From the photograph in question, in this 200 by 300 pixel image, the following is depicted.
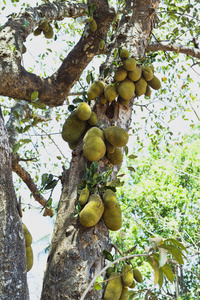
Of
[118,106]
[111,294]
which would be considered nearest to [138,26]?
[118,106]

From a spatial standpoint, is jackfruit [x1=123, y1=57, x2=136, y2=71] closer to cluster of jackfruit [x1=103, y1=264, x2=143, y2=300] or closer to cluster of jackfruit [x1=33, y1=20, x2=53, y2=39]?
cluster of jackfruit [x1=103, y1=264, x2=143, y2=300]

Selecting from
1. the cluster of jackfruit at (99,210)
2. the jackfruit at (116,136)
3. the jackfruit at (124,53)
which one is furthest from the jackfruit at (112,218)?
the jackfruit at (124,53)

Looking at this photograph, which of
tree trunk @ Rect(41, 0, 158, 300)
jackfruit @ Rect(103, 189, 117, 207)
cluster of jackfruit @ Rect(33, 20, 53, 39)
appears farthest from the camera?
cluster of jackfruit @ Rect(33, 20, 53, 39)

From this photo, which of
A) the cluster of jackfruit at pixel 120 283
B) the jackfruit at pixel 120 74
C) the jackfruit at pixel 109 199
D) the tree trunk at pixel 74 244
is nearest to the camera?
the tree trunk at pixel 74 244

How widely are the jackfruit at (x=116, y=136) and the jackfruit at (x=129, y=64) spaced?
0.36 meters

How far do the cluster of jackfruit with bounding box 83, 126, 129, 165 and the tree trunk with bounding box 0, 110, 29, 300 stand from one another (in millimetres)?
321

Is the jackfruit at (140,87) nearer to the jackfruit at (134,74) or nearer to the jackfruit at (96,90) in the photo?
the jackfruit at (134,74)

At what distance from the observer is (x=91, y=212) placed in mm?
1062

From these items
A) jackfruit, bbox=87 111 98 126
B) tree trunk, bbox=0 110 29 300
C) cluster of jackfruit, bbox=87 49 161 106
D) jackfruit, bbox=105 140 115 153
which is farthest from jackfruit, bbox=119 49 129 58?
tree trunk, bbox=0 110 29 300

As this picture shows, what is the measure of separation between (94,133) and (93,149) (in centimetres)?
11

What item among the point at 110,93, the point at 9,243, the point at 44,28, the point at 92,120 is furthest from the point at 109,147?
the point at 44,28

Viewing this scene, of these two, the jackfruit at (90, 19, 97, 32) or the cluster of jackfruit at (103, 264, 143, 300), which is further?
the jackfruit at (90, 19, 97, 32)

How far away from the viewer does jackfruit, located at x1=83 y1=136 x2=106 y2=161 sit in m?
1.21

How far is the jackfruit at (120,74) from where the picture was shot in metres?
1.50
